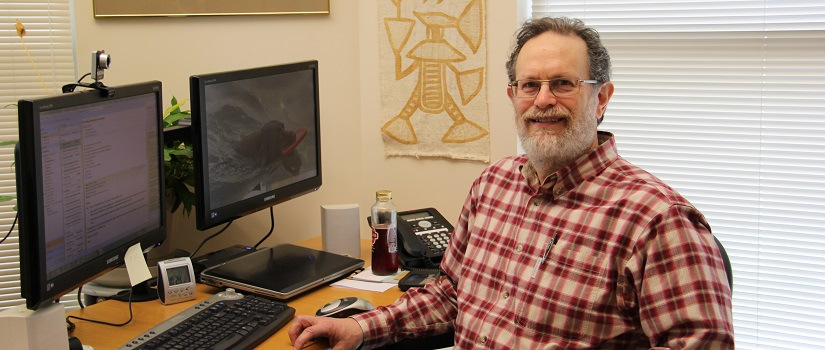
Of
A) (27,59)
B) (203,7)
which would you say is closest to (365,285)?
(203,7)

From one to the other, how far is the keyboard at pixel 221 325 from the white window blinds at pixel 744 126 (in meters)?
1.36

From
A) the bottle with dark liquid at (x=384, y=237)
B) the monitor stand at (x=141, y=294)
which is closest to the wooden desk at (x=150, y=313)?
the monitor stand at (x=141, y=294)

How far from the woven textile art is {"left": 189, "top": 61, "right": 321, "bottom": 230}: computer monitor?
0.43 m

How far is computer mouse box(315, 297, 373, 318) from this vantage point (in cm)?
200

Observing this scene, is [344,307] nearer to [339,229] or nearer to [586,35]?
[339,229]

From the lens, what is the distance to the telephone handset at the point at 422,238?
8.05 feet

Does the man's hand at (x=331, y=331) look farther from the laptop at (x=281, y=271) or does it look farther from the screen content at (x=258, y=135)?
the screen content at (x=258, y=135)

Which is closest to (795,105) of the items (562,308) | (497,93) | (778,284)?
(778,284)

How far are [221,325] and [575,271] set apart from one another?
791mm

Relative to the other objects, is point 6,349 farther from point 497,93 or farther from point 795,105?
point 795,105

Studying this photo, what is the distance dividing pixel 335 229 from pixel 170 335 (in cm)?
82

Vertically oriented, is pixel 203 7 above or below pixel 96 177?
above

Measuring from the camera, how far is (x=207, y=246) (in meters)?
2.91

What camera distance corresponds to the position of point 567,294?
1.69 meters
